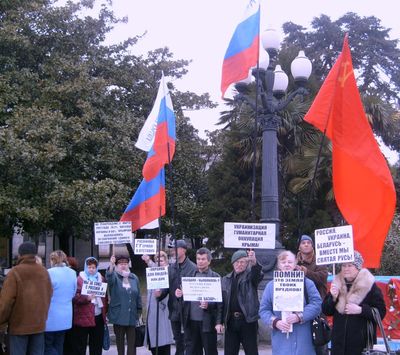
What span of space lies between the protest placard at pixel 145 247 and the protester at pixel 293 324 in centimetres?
301

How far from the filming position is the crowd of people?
17.5 ft

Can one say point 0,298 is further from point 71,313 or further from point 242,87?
point 242,87

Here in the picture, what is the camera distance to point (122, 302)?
A: 8242 mm

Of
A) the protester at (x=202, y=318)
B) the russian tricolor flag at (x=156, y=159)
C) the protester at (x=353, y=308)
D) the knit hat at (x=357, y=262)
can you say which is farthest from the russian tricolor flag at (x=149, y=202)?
the protester at (x=353, y=308)

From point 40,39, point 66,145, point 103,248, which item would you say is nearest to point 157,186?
point 66,145

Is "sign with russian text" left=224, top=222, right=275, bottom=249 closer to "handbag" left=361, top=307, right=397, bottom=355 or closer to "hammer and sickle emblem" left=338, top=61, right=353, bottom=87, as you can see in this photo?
"handbag" left=361, top=307, right=397, bottom=355

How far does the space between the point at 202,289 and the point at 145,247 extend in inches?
69.7

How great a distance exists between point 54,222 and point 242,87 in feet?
27.3

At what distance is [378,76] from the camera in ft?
118

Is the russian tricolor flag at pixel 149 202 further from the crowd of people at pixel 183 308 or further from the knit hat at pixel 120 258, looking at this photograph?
the knit hat at pixel 120 258

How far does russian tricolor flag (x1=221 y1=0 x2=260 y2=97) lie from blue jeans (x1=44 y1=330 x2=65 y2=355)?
3699 mm

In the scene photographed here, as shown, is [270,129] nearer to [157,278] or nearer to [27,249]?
[157,278]

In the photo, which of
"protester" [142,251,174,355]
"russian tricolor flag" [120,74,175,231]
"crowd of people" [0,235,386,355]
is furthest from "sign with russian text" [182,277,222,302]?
"russian tricolor flag" [120,74,175,231]

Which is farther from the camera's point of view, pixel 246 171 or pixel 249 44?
pixel 246 171
